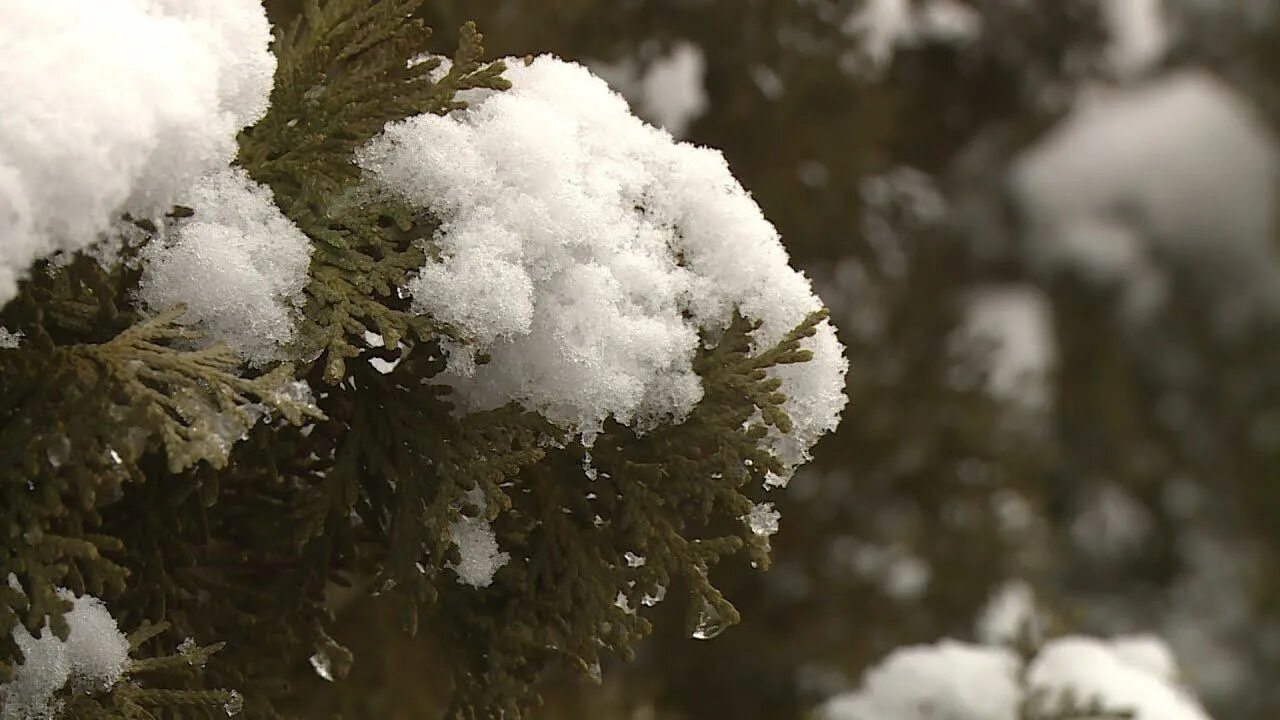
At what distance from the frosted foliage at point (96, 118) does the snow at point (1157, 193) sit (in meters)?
5.81

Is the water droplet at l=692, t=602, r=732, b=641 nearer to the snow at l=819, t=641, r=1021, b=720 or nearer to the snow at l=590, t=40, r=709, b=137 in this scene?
the snow at l=819, t=641, r=1021, b=720

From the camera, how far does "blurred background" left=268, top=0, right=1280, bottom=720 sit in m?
3.60

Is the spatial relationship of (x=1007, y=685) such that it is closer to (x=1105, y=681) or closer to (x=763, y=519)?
(x=1105, y=681)

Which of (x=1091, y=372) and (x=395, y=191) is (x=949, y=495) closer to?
(x=1091, y=372)

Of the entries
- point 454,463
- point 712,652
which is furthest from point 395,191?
point 712,652

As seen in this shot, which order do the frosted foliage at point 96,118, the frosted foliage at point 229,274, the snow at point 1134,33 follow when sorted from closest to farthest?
the frosted foliage at point 96,118 → the frosted foliage at point 229,274 → the snow at point 1134,33

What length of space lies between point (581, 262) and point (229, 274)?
43 centimetres

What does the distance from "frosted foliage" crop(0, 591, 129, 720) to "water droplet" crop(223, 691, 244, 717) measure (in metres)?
0.13

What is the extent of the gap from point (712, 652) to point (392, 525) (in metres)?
3.04

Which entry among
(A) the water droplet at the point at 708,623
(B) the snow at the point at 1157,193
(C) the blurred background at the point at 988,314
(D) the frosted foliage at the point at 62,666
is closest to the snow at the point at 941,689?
(C) the blurred background at the point at 988,314

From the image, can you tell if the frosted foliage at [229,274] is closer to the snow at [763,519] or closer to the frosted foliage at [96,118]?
the frosted foliage at [96,118]

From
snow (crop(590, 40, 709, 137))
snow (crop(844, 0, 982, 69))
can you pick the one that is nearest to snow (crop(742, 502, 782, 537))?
snow (crop(590, 40, 709, 137))

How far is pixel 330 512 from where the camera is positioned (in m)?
1.62

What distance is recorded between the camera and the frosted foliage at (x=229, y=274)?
1.37 m
